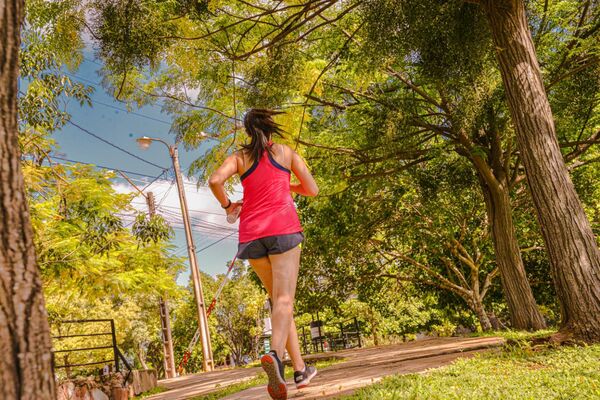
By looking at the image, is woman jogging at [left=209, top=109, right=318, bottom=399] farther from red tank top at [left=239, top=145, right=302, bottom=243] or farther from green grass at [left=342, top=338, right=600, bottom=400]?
green grass at [left=342, top=338, right=600, bottom=400]

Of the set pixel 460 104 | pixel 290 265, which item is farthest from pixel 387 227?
pixel 290 265

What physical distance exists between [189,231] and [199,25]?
1502 cm

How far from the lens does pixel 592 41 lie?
7309 mm

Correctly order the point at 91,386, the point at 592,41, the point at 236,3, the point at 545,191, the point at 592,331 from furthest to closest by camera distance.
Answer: the point at 91,386 < the point at 592,41 < the point at 236,3 < the point at 545,191 < the point at 592,331

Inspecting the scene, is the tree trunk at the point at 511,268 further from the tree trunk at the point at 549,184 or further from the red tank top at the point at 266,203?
the red tank top at the point at 266,203

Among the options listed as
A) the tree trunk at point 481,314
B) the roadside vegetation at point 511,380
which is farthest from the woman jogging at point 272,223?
the tree trunk at point 481,314

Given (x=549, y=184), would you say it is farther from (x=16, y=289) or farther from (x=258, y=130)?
(x=16, y=289)

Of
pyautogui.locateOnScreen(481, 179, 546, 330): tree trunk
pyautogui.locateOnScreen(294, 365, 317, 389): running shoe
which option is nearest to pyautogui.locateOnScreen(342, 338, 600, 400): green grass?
pyautogui.locateOnScreen(294, 365, 317, 389): running shoe

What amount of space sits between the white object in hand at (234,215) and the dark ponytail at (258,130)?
0.37 m

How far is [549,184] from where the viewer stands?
519 centimetres

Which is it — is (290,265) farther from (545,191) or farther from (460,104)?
(460,104)

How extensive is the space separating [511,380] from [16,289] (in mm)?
3383

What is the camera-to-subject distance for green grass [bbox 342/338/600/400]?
296 centimetres

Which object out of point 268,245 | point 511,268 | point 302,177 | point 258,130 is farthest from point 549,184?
point 511,268
